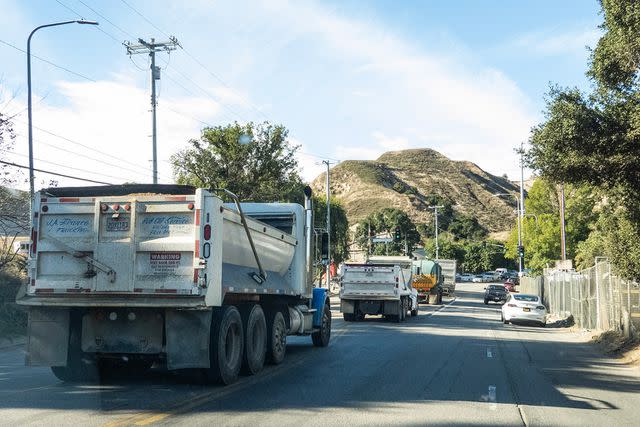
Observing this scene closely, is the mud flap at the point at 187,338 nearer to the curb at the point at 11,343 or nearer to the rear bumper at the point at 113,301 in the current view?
the rear bumper at the point at 113,301

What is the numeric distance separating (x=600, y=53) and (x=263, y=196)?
73.8ft

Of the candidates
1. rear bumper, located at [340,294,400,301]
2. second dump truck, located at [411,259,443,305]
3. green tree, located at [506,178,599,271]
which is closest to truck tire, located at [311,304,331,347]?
rear bumper, located at [340,294,400,301]

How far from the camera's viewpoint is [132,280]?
10125 mm

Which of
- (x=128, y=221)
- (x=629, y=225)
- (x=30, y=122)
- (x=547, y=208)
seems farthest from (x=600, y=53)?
(x=547, y=208)

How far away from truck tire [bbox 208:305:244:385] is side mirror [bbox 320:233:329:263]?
6134 millimetres

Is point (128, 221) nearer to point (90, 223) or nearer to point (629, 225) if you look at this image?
point (90, 223)

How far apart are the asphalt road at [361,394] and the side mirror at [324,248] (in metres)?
2.22

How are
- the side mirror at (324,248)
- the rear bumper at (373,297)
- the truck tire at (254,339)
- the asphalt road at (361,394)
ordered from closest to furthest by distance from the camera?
the asphalt road at (361,394) < the truck tire at (254,339) < the side mirror at (324,248) < the rear bumper at (373,297)

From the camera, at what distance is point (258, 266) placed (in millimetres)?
12695

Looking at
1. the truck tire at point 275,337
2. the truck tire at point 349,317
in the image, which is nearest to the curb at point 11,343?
the truck tire at point 275,337

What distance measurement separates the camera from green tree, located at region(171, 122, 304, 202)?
34969mm

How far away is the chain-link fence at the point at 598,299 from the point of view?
64.6 feet

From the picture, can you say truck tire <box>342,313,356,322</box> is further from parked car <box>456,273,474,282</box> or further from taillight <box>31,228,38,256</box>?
parked car <box>456,273,474,282</box>

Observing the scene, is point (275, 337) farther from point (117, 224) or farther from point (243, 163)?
point (243, 163)
